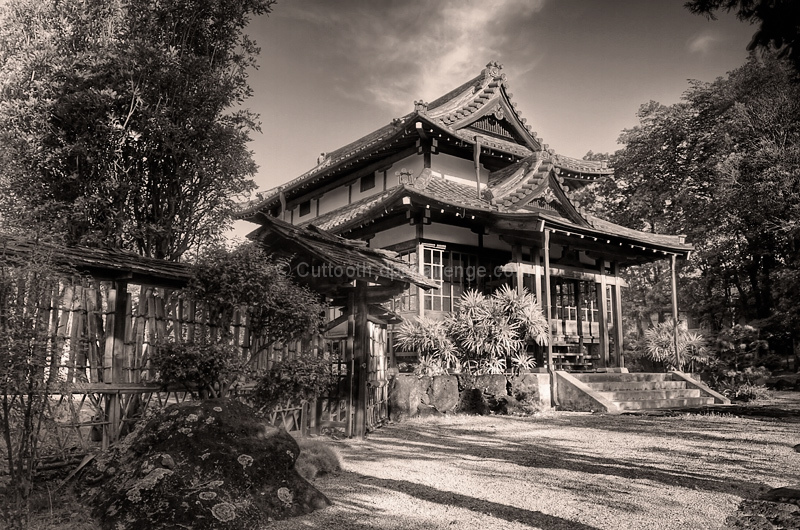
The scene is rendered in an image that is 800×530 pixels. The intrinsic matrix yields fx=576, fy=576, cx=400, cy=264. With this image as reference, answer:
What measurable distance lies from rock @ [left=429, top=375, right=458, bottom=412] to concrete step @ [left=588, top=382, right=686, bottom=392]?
3612mm

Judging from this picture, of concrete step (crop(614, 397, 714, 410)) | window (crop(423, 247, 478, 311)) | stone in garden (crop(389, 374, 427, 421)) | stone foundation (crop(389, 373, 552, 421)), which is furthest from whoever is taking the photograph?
window (crop(423, 247, 478, 311))

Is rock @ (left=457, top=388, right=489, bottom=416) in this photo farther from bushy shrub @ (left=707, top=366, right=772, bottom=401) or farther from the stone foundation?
bushy shrub @ (left=707, top=366, right=772, bottom=401)

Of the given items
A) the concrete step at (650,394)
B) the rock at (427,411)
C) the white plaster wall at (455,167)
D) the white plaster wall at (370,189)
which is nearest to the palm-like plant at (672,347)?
the concrete step at (650,394)

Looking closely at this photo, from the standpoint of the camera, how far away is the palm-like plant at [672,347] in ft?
55.2

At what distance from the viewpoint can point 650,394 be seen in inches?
570

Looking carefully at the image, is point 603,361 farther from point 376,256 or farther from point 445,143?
point 376,256

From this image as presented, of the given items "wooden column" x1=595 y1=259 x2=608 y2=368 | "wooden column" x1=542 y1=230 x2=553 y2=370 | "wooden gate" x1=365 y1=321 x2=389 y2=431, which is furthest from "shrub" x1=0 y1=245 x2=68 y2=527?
"wooden column" x1=595 y1=259 x2=608 y2=368

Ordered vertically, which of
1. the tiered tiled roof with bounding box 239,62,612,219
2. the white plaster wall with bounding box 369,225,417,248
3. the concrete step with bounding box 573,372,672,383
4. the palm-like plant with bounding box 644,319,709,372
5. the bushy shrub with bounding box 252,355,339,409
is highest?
the tiered tiled roof with bounding box 239,62,612,219

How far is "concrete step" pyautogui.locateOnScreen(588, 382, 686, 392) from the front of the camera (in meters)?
14.3

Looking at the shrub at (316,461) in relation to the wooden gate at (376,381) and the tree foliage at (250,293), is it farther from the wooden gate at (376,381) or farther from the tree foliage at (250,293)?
the wooden gate at (376,381)

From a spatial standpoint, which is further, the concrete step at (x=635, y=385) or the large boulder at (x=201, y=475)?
the concrete step at (x=635, y=385)

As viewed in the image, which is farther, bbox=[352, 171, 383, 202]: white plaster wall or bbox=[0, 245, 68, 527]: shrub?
bbox=[352, 171, 383, 202]: white plaster wall

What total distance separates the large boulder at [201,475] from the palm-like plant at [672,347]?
14436mm

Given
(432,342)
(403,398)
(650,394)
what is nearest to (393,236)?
(432,342)
